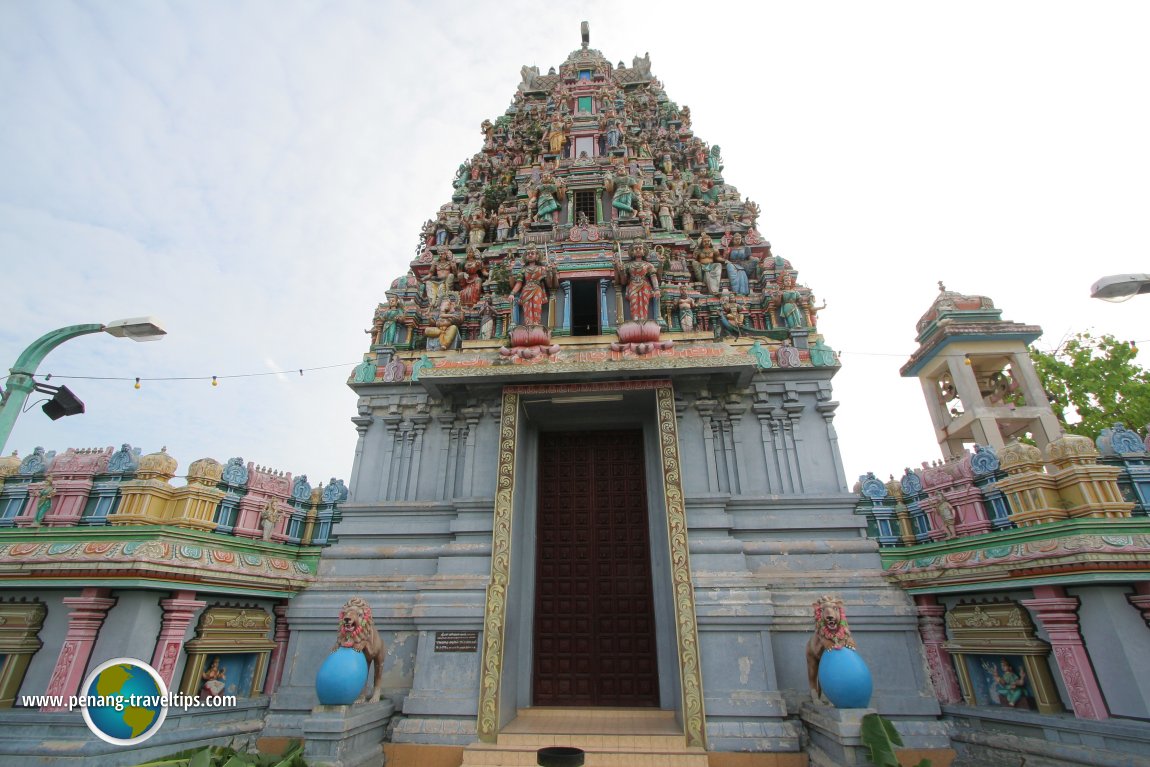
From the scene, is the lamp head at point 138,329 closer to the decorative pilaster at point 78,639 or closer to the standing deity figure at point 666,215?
the decorative pilaster at point 78,639

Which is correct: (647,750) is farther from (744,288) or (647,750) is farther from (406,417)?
(744,288)

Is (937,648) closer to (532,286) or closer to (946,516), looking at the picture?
(946,516)


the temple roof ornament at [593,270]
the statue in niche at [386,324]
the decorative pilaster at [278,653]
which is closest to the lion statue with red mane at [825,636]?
the temple roof ornament at [593,270]

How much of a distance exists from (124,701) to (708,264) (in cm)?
1369

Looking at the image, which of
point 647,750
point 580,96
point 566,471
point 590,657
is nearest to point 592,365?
point 566,471

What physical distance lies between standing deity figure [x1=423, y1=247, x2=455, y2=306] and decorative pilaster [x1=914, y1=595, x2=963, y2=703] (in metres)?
12.0

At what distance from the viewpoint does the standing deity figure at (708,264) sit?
13.1m

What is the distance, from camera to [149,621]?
24.1 feet

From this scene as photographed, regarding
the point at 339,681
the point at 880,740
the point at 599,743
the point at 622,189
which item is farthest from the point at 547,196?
the point at 880,740

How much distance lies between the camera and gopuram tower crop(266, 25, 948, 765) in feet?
26.7

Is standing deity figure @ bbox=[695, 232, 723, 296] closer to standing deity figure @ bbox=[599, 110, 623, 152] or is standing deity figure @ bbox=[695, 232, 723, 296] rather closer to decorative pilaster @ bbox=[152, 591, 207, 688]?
standing deity figure @ bbox=[599, 110, 623, 152]

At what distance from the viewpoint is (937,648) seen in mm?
8078

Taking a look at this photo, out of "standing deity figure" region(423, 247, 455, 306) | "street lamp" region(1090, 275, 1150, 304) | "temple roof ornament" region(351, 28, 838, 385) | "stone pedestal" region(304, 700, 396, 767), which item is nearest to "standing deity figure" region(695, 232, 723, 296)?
"temple roof ornament" region(351, 28, 838, 385)

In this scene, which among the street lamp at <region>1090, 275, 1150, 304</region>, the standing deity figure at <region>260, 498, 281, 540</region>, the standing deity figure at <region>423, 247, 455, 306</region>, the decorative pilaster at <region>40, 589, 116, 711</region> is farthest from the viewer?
the standing deity figure at <region>423, 247, 455, 306</region>
